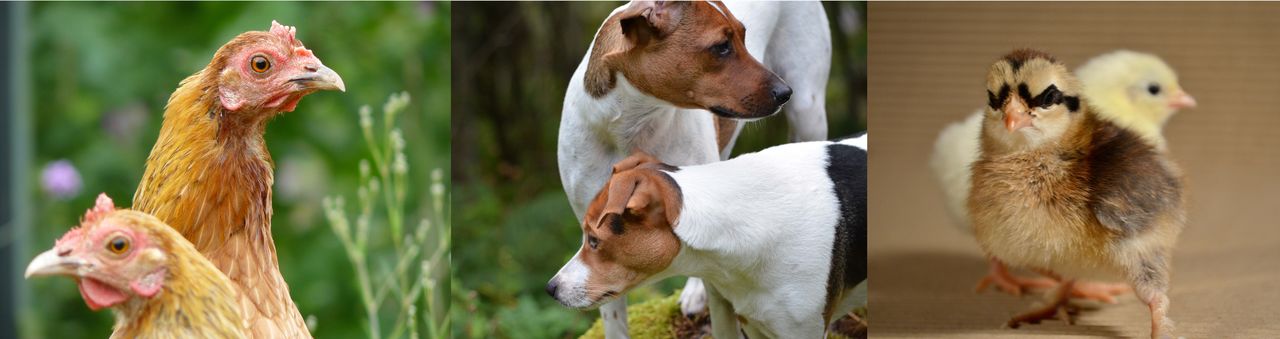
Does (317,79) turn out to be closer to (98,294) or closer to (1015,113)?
(98,294)

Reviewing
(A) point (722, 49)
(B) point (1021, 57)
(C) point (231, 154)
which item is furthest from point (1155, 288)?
(C) point (231, 154)

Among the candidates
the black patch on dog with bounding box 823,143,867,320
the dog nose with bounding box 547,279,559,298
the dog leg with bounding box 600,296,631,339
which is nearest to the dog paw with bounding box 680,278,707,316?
the dog leg with bounding box 600,296,631,339

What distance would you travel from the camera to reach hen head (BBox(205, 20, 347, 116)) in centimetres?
150

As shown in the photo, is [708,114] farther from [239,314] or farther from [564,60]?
[239,314]

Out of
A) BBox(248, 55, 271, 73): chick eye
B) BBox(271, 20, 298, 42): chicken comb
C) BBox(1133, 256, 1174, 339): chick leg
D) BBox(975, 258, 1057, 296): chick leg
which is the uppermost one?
BBox(271, 20, 298, 42): chicken comb

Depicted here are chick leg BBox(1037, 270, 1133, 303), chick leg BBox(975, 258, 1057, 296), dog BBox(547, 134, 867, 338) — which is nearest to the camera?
dog BBox(547, 134, 867, 338)

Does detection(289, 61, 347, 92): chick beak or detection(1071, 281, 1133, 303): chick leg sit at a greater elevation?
detection(289, 61, 347, 92): chick beak

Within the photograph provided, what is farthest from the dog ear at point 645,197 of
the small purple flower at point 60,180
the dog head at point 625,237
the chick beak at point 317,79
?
the small purple flower at point 60,180

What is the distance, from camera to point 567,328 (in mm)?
2188

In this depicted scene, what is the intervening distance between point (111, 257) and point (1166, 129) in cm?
137

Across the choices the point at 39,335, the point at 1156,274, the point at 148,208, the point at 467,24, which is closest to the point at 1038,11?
the point at 1156,274

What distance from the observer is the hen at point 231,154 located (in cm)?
150

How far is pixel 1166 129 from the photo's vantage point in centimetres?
180

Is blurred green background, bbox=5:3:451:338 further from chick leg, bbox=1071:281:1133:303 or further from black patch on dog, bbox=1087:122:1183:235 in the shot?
black patch on dog, bbox=1087:122:1183:235
